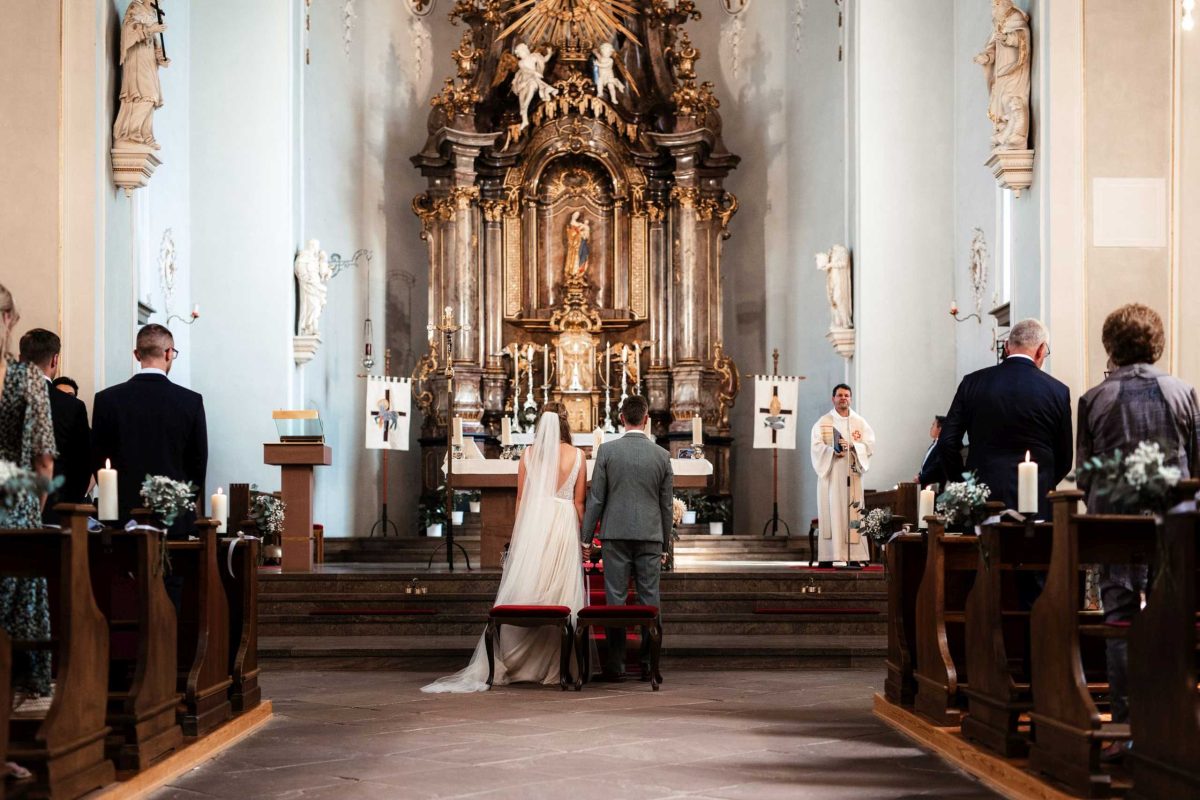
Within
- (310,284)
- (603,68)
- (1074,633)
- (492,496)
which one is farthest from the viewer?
(603,68)

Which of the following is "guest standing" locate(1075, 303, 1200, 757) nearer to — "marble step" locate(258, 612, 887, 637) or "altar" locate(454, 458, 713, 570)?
"marble step" locate(258, 612, 887, 637)

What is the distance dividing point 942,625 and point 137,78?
736 centimetres

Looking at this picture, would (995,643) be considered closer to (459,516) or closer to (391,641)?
(391,641)

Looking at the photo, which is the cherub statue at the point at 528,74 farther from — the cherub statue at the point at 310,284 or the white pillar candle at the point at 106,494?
the white pillar candle at the point at 106,494

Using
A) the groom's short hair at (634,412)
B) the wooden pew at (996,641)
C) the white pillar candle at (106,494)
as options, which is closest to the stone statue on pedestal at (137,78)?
the groom's short hair at (634,412)

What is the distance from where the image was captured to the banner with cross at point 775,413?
49.7 ft

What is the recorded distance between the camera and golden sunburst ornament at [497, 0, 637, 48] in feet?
56.0

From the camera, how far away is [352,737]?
6473 millimetres

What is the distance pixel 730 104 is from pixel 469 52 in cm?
353

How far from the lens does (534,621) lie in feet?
27.3

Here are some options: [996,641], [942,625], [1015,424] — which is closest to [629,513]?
[942,625]

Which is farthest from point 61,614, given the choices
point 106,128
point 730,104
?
point 730,104

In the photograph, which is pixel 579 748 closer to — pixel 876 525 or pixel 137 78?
pixel 876 525

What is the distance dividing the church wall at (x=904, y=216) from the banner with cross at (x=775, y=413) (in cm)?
76
